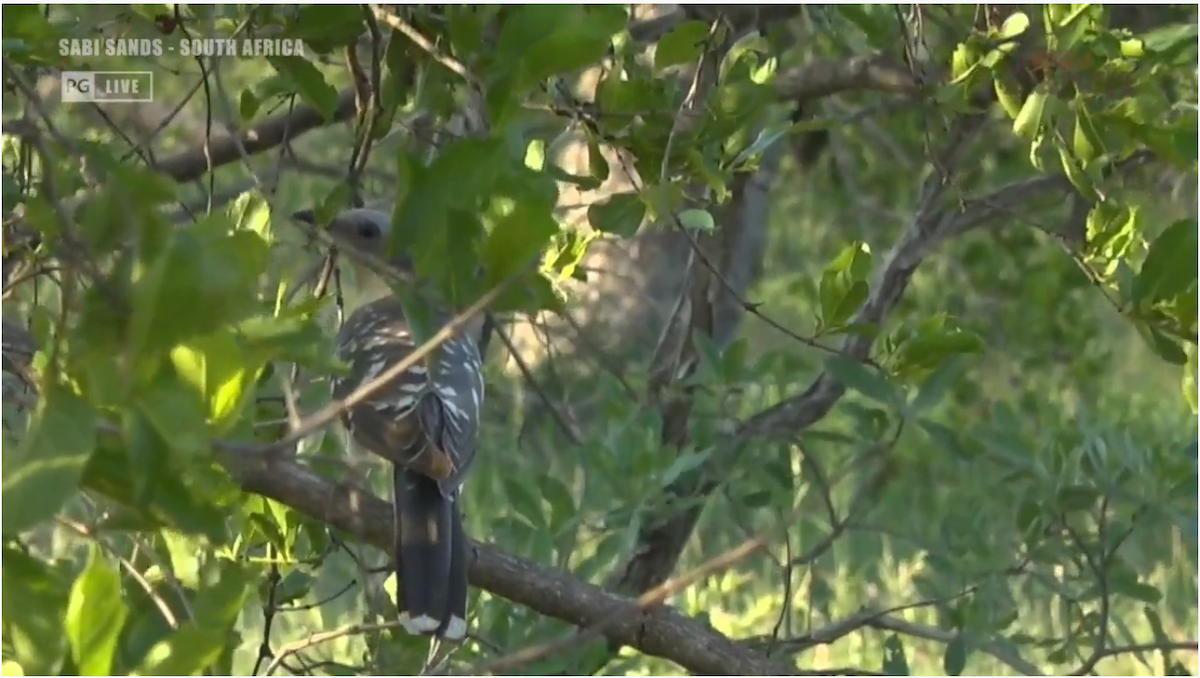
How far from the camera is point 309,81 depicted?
1.91 meters

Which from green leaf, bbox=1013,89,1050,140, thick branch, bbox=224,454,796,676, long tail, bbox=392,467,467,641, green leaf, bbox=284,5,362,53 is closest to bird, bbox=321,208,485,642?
long tail, bbox=392,467,467,641

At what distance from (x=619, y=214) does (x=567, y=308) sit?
0.26m

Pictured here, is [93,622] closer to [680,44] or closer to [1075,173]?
[680,44]

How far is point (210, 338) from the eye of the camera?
1020 mm

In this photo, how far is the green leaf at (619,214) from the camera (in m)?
2.03

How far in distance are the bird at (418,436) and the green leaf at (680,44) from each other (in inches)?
15.9

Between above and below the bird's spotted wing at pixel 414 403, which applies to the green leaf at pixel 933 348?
above

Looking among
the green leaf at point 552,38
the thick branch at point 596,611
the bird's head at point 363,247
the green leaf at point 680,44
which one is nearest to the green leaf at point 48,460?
the bird's head at point 363,247

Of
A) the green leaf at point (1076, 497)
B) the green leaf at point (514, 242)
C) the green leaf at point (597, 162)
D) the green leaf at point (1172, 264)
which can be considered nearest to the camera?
the green leaf at point (514, 242)

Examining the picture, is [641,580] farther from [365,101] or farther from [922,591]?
[365,101]

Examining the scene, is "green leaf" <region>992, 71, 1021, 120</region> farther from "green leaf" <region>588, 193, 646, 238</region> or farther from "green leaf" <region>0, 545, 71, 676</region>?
"green leaf" <region>0, 545, 71, 676</region>

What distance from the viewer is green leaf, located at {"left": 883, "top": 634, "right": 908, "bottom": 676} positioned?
246 centimetres

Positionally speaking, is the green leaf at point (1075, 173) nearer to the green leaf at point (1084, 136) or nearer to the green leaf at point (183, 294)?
the green leaf at point (1084, 136)

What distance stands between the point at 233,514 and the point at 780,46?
252 cm
